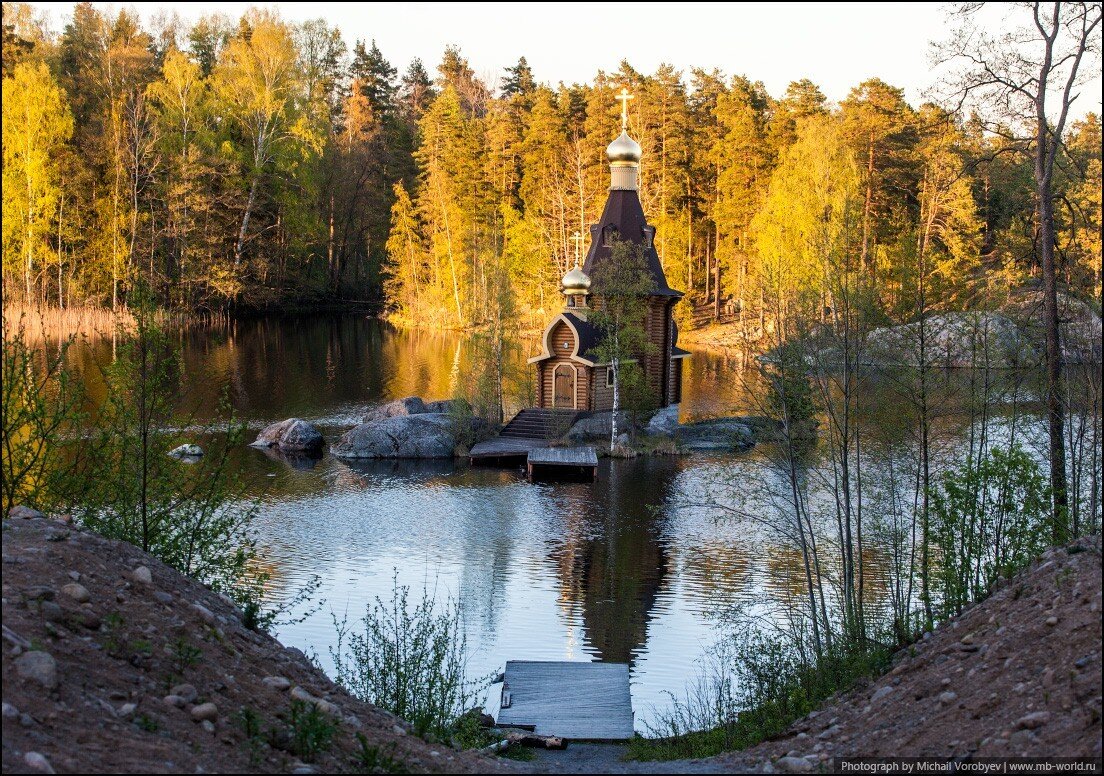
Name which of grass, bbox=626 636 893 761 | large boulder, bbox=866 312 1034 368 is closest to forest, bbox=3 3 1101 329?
large boulder, bbox=866 312 1034 368

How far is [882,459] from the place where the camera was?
15039 millimetres

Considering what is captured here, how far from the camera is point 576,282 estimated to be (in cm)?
3077

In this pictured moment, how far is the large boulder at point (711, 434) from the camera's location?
29.0 metres

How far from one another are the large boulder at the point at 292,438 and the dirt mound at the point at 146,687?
817 inches

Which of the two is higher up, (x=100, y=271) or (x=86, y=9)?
(x=86, y=9)

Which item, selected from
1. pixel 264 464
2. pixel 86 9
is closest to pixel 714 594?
pixel 264 464

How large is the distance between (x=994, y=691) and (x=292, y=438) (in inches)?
951

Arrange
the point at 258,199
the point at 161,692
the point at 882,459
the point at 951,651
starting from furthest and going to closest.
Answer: the point at 258,199
the point at 882,459
the point at 951,651
the point at 161,692

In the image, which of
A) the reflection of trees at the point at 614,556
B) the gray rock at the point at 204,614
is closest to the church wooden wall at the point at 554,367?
the reflection of trees at the point at 614,556

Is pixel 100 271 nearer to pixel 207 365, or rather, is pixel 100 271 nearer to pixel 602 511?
pixel 207 365

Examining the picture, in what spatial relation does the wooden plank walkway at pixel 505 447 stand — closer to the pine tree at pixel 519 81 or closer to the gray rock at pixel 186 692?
the gray rock at pixel 186 692

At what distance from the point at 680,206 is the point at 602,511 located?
41946mm

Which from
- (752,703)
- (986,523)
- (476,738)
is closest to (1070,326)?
(986,523)

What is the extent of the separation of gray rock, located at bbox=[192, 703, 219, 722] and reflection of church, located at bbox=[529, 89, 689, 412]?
24.2 m
